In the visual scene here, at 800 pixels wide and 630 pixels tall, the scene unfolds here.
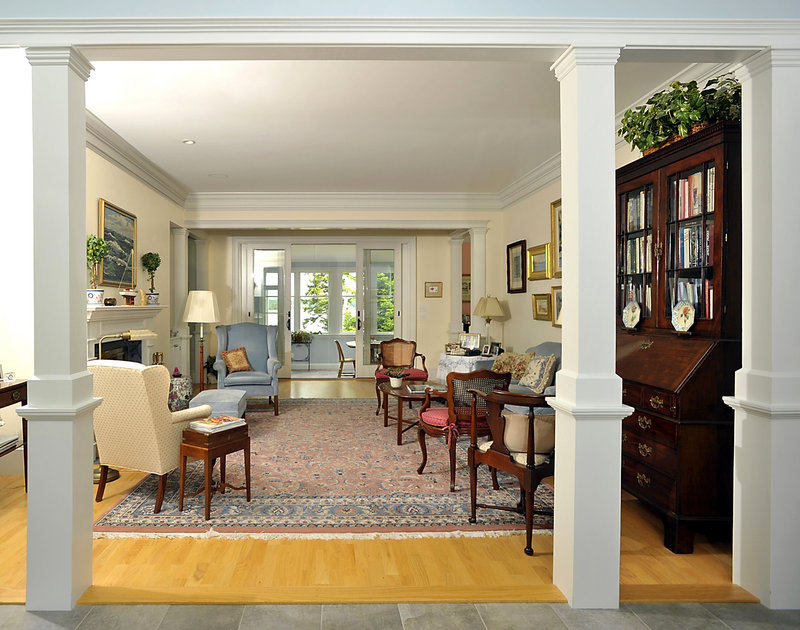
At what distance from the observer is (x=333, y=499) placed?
3590mm

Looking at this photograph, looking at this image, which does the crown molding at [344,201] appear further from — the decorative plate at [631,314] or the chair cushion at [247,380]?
the decorative plate at [631,314]

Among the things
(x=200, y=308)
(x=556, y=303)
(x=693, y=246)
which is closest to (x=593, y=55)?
(x=693, y=246)

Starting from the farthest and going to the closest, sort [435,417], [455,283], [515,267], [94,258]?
[455,283]
[515,267]
[94,258]
[435,417]

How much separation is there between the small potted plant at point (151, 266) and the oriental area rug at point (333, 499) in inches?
80.6

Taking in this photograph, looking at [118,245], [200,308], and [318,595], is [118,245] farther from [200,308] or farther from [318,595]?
[318,595]

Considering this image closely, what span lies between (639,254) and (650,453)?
3.88ft

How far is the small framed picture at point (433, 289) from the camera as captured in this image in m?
9.20

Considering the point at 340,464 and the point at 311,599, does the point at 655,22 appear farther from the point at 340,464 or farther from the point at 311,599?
the point at 340,464

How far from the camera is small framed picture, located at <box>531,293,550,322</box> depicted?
244 inches

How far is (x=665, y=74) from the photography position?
3695 millimetres

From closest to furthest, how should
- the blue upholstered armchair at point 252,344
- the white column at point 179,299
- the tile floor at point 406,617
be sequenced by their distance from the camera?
the tile floor at point 406,617, the blue upholstered armchair at point 252,344, the white column at point 179,299

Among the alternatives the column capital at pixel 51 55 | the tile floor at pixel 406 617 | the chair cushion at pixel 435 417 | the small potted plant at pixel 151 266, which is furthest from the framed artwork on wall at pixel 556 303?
the column capital at pixel 51 55

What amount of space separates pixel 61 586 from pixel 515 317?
233 inches

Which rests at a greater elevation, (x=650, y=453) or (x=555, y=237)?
(x=555, y=237)
